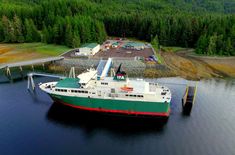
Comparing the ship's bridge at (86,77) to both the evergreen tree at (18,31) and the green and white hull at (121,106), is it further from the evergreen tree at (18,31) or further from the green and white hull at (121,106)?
the evergreen tree at (18,31)

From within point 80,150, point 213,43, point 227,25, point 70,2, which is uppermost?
point 70,2

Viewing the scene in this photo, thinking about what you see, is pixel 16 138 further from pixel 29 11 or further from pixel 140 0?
pixel 140 0

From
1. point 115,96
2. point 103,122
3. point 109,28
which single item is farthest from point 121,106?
point 109,28

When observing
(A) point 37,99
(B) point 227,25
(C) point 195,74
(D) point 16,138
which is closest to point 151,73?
(C) point 195,74

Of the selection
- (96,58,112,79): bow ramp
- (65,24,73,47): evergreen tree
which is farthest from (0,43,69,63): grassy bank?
(96,58,112,79): bow ramp

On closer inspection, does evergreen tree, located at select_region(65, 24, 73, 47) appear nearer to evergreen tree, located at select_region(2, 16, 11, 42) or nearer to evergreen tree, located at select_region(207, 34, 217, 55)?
evergreen tree, located at select_region(2, 16, 11, 42)

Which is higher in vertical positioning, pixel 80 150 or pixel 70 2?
pixel 70 2
